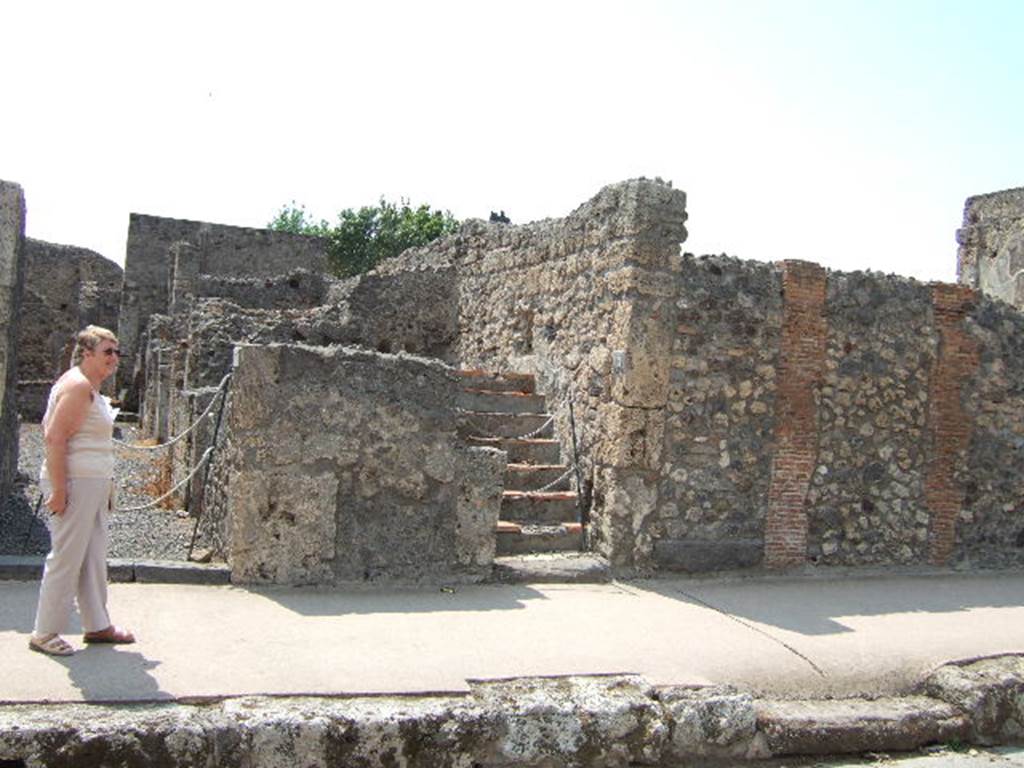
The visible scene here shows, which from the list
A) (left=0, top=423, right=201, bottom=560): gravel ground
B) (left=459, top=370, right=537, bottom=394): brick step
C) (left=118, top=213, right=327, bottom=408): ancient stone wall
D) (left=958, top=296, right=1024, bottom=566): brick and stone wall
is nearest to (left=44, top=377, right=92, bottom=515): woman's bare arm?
(left=0, top=423, right=201, bottom=560): gravel ground

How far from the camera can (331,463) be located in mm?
6402

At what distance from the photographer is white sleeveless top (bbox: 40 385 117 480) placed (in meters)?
4.67

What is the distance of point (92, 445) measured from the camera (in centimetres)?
473

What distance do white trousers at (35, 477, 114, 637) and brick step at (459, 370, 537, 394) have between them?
4730 millimetres

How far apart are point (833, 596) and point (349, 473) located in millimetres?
3763

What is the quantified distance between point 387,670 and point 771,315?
15.1 ft

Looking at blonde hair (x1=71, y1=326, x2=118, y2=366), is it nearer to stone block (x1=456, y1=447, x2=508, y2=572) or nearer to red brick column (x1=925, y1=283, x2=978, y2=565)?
stone block (x1=456, y1=447, x2=508, y2=572)

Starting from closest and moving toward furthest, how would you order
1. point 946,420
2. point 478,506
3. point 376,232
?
point 478,506, point 946,420, point 376,232

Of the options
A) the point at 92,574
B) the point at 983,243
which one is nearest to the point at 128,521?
the point at 92,574

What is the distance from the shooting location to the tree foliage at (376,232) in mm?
37656

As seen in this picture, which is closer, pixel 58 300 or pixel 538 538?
pixel 538 538

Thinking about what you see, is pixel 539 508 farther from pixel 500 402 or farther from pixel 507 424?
pixel 500 402

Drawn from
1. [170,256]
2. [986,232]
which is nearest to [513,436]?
[170,256]

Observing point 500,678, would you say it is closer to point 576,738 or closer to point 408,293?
point 576,738
